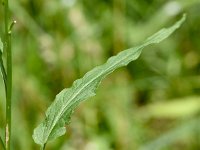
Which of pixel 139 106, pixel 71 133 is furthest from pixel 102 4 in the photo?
pixel 71 133

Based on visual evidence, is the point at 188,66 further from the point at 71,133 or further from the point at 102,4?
the point at 71,133

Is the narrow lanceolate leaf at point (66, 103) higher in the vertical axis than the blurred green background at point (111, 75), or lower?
lower

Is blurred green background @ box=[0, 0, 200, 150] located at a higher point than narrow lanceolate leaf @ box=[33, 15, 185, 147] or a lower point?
higher

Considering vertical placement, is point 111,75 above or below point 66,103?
above

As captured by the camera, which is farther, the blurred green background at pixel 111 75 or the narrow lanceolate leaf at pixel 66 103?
the blurred green background at pixel 111 75

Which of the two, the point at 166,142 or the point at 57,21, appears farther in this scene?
the point at 57,21

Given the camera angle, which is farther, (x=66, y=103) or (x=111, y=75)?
(x=111, y=75)

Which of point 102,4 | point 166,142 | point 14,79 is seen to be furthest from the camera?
point 102,4

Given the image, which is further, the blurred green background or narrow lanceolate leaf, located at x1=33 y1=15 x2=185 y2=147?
the blurred green background
